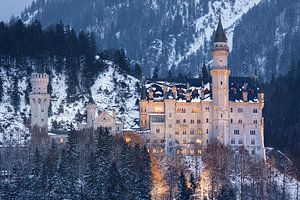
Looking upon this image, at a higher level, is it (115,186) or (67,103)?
(67,103)

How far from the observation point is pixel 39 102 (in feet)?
463

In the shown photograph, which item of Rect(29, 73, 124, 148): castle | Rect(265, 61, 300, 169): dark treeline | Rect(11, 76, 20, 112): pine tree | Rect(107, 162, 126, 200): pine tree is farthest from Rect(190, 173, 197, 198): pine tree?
Rect(11, 76, 20, 112): pine tree

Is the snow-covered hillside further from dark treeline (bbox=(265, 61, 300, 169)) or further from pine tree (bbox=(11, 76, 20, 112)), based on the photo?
dark treeline (bbox=(265, 61, 300, 169))

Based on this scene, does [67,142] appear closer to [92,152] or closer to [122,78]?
[92,152]

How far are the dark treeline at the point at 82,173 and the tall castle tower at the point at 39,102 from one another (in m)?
16.8

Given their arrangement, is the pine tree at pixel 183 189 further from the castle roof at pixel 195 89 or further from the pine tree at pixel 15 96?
the pine tree at pixel 15 96

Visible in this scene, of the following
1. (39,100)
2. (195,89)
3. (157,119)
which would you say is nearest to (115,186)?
(157,119)

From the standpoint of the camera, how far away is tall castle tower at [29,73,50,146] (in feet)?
454

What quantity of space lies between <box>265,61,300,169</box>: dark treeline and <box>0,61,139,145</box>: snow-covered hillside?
26735mm

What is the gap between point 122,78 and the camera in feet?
518

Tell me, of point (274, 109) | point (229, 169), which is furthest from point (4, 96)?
point (274, 109)

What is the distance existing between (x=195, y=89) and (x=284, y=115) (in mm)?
43632

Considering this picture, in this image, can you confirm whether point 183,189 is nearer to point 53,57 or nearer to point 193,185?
point 193,185

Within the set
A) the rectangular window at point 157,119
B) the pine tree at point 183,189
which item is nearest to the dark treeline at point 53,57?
the rectangular window at point 157,119
